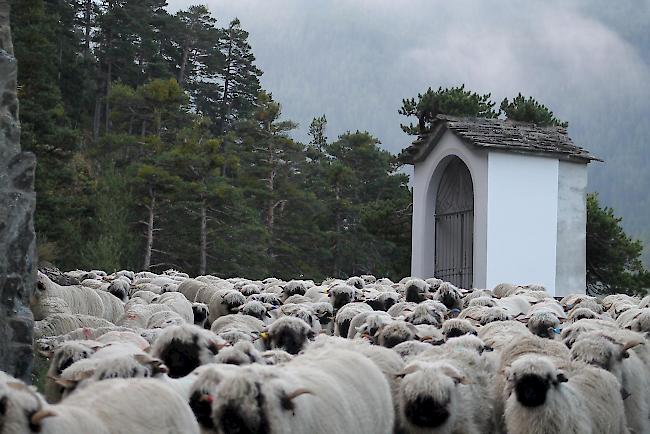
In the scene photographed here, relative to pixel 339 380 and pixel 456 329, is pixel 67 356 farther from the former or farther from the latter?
pixel 456 329

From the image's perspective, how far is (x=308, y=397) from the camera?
22.1ft

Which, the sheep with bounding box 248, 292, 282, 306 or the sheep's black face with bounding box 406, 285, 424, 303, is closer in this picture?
the sheep with bounding box 248, 292, 282, 306

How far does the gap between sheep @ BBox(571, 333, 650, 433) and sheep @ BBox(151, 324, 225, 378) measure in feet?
11.6

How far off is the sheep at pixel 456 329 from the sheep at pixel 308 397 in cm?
301

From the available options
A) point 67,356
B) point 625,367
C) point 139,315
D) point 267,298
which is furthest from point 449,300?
point 67,356

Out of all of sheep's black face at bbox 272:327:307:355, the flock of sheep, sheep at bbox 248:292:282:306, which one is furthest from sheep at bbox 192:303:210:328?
sheep's black face at bbox 272:327:307:355

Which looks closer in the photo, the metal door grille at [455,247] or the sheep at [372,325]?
the sheep at [372,325]

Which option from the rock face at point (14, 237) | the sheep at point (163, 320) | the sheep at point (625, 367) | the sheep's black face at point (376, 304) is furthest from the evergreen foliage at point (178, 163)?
the sheep at point (625, 367)

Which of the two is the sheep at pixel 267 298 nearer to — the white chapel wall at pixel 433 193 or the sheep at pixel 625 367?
the sheep at pixel 625 367

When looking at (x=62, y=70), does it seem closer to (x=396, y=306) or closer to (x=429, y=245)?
(x=429, y=245)

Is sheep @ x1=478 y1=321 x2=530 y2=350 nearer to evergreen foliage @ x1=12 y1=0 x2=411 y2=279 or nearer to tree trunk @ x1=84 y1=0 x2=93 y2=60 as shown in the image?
evergreen foliage @ x1=12 y1=0 x2=411 y2=279

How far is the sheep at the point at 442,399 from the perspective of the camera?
745 cm

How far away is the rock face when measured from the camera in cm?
985

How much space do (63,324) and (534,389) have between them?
665 cm
